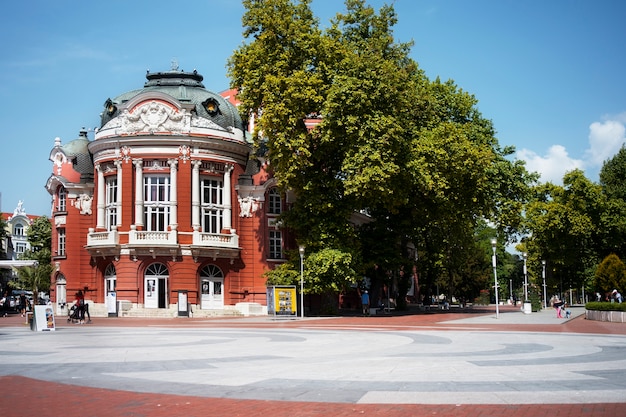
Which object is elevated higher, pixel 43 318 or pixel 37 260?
pixel 37 260

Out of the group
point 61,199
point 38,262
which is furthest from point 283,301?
point 38,262

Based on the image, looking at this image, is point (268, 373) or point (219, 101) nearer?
point (268, 373)

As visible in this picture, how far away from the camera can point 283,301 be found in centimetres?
4503

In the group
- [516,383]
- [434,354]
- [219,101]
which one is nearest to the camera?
[516,383]

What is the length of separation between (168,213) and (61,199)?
39.0ft

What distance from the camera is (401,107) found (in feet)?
153

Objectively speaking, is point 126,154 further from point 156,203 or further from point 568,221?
point 568,221

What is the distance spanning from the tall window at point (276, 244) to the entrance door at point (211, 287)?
14.7ft

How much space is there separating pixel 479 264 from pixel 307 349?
66.9 metres

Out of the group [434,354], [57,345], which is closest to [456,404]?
[434,354]

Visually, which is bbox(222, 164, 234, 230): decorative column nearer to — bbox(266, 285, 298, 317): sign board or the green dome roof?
the green dome roof

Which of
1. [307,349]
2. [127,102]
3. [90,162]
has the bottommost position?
[307,349]

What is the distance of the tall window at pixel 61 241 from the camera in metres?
57.8

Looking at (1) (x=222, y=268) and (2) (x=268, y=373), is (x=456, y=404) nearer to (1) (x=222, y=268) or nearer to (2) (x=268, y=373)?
(2) (x=268, y=373)
